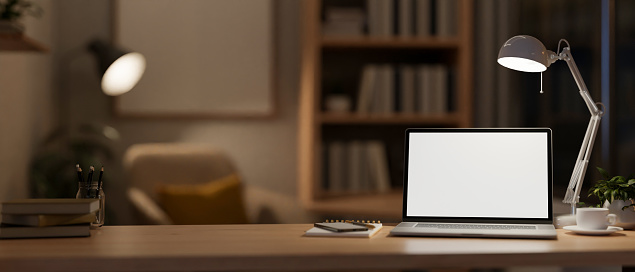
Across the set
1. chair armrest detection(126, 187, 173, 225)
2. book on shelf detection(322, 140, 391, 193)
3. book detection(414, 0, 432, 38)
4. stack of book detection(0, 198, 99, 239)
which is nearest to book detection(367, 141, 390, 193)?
book on shelf detection(322, 140, 391, 193)

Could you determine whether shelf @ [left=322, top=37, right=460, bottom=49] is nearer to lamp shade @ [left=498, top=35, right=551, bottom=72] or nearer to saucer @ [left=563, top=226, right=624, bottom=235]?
lamp shade @ [left=498, top=35, right=551, bottom=72]

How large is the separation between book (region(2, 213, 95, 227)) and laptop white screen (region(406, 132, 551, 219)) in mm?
770

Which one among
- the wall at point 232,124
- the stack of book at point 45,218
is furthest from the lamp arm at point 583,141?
the wall at point 232,124

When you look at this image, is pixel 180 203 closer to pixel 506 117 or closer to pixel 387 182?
pixel 387 182

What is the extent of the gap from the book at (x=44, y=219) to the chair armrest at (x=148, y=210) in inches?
63.3

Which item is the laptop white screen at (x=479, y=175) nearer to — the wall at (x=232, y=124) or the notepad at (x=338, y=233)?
the notepad at (x=338, y=233)

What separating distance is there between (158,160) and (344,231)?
219cm

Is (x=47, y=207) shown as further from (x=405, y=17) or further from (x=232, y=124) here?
(x=232, y=124)

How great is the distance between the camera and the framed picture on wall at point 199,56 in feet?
12.3

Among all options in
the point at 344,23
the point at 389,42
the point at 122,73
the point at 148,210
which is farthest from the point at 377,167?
the point at 122,73

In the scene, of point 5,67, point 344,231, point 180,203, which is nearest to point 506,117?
point 180,203

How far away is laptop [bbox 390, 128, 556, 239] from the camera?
155cm

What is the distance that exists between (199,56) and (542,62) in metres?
2.63

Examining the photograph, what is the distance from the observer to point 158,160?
3465 mm
